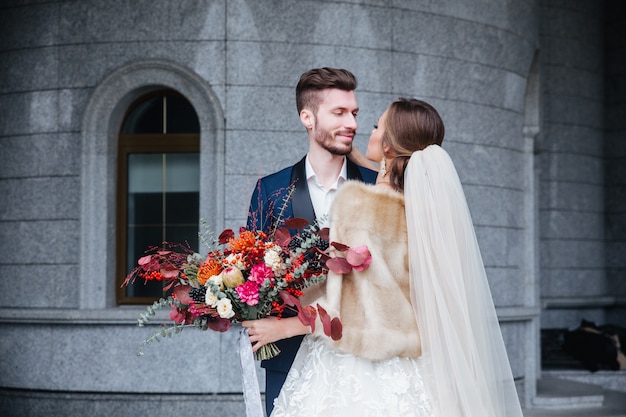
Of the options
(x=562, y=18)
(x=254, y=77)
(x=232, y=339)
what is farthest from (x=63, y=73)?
(x=562, y=18)

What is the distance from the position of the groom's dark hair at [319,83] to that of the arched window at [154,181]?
4.05 meters

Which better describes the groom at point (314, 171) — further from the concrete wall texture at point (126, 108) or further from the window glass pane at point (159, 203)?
the window glass pane at point (159, 203)

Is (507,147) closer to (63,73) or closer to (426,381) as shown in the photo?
(63,73)

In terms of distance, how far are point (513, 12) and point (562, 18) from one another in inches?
143

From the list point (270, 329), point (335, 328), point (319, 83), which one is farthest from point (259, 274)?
point (319, 83)

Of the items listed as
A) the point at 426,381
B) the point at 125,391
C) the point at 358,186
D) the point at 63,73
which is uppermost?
the point at 63,73

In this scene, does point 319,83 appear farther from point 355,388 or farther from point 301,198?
point 355,388

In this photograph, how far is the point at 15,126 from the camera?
827 cm

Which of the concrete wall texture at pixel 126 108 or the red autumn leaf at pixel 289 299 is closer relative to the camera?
the red autumn leaf at pixel 289 299

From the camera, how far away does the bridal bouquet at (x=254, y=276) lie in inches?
140

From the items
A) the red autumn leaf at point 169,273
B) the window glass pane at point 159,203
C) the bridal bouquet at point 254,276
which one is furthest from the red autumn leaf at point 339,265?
the window glass pane at point 159,203

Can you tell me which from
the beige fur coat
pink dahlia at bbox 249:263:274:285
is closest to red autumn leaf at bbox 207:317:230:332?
pink dahlia at bbox 249:263:274:285

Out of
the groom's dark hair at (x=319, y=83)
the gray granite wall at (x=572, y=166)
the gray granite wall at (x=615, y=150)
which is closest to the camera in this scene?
the groom's dark hair at (x=319, y=83)

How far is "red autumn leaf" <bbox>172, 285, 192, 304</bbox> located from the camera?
12.2 ft
